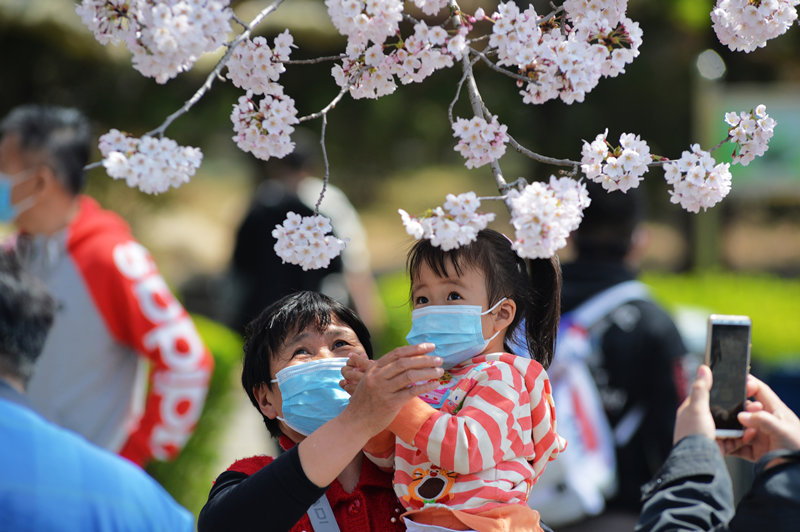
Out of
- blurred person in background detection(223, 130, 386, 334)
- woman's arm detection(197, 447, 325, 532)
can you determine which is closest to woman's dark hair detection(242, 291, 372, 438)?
woman's arm detection(197, 447, 325, 532)

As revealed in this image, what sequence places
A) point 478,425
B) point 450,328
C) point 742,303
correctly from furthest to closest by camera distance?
1. point 742,303
2. point 450,328
3. point 478,425

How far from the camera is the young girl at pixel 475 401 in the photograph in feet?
5.84

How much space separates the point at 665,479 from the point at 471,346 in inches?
22.4

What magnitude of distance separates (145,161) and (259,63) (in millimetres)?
358

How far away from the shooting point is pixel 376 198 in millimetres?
18344

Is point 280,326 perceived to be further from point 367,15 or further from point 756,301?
point 756,301

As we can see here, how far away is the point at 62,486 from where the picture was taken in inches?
69.6

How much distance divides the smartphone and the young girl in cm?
41

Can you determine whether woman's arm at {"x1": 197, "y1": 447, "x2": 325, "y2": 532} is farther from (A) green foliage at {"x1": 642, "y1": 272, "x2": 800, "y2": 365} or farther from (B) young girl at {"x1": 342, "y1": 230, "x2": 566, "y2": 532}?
(A) green foliage at {"x1": 642, "y1": 272, "x2": 800, "y2": 365}

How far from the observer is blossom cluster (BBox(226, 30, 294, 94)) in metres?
1.84

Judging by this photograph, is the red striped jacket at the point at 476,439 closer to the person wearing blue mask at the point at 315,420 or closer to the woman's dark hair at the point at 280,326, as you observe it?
the person wearing blue mask at the point at 315,420

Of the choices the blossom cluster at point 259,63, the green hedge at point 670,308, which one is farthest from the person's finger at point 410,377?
the green hedge at point 670,308

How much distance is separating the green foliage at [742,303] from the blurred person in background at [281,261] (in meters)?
0.40

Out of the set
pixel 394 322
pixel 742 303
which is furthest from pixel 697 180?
pixel 394 322
